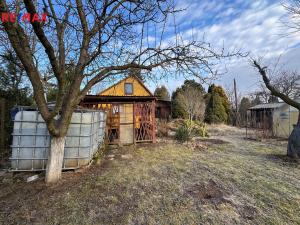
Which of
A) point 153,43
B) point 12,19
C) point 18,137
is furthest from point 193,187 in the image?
point 12,19

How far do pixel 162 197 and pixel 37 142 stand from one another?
9.32ft

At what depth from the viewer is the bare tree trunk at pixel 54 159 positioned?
122 inches

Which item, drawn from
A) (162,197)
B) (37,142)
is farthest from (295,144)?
(37,142)

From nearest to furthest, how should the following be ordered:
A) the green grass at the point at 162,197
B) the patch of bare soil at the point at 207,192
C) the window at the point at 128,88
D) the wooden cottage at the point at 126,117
Answer: the green grass at the point at 162,197 → the patch of bare soil at the point at 207,192 → the wooden cottage at the point at 126,117 → the window at the point at 128,88

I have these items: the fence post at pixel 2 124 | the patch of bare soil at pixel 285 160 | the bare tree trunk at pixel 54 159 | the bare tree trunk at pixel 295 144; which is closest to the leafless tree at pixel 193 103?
the patch of bare soil at pixel 285 160

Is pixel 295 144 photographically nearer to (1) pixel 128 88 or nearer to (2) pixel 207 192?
(2) pixel 207 192

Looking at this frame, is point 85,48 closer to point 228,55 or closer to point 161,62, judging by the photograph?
point 161,62

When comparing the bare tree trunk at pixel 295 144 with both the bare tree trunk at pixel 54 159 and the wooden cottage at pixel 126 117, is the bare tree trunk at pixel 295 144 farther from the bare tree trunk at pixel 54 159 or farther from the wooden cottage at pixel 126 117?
the bare tree trunk at pixel 54 159

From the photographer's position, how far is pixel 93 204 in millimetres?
2576

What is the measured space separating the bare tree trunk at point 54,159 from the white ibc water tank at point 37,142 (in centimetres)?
65

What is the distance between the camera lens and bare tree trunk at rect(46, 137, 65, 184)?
3.11 metres

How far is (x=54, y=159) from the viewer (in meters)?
3.12

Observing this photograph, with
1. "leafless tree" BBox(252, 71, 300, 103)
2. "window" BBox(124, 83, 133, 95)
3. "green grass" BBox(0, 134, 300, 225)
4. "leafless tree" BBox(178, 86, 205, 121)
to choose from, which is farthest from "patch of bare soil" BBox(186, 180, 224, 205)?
"leafless tree" BBox(252, 71, 300, 103)

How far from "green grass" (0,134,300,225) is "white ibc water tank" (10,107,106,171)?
0.43 meters
